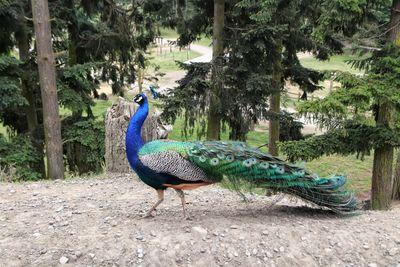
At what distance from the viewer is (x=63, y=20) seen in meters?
13.1

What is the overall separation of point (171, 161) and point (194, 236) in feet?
3.10

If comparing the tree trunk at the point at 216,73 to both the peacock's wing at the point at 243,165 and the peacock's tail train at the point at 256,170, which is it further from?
the peacock's wing at the point at 243,165

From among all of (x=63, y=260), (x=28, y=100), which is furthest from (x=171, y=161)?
(x=28, y=100)

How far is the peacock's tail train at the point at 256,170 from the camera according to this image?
543 centimetres

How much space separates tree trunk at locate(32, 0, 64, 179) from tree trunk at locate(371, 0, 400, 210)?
275 inches

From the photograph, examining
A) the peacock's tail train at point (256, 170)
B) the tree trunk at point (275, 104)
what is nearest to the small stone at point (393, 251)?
the peacock's tail train at point (256, 170)

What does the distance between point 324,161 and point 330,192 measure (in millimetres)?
14030

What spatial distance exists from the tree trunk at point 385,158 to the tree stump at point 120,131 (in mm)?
4241

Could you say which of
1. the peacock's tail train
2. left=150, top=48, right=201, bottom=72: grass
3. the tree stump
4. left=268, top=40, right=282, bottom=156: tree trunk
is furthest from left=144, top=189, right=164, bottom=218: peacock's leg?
left=150, top=48, right=201, bottom=72: grass

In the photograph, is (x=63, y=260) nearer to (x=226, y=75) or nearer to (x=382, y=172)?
(x=382, y=172)

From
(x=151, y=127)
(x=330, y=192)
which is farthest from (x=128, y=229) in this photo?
(x=151, y=127)

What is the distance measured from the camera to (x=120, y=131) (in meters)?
8.77

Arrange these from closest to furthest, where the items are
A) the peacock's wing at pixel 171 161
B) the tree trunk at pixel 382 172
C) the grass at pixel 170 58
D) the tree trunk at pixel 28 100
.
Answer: the peacock's wing at pixel 171 161
the tree trunk at pixel 382 172
the tree trunk at pixel 28 100
the grass at pixel 170 58

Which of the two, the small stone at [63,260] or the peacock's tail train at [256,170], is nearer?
the small stone at [63,260]
